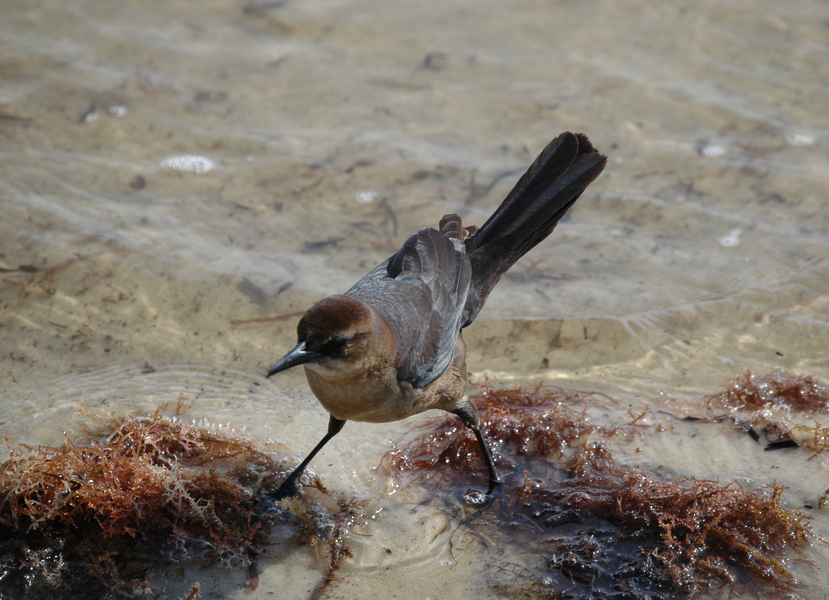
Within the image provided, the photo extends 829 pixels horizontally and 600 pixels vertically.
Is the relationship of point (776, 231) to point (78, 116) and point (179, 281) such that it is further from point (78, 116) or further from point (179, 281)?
point (78, 116)

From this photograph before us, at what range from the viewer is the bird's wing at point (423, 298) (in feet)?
12.6

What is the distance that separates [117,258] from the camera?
5.82 m

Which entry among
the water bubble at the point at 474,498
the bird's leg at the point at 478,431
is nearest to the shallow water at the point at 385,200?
the water bubble at the point at 474,498

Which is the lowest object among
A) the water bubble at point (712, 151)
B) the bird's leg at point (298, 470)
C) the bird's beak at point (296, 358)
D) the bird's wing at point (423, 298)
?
the bird's leg at point (298, 470)

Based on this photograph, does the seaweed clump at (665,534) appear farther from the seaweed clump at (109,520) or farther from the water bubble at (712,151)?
the water bubble at (712,151)

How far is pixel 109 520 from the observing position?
367 centimetres

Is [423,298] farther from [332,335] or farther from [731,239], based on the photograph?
[731,239]

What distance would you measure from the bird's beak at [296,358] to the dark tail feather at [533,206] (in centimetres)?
149

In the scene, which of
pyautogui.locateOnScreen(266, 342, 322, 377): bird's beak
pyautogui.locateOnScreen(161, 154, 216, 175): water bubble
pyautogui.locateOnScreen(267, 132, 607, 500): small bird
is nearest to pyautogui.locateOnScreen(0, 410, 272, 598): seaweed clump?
pyautogui.locateOnScreen(267, 132, 607, 500): small bird

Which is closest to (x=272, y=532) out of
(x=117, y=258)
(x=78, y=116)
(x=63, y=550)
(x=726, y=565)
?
(x=63, y=550)

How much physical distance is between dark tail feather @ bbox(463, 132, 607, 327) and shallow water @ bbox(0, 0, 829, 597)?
38.4 inches

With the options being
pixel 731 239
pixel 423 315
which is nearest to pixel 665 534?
pixel 423 315

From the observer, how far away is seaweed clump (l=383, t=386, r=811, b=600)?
361 cm

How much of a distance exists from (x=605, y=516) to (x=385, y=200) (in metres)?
3.83
